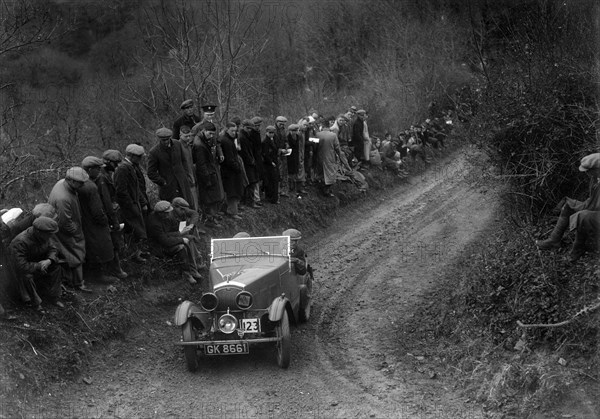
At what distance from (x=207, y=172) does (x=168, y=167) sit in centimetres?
106

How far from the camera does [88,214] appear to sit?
1093 cm

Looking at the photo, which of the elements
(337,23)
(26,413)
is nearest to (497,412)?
(26,413)

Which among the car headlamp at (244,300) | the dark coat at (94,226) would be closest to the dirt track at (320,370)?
the car headlamp at (244,300)

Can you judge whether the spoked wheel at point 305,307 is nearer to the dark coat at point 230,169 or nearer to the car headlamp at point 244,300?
the car headlamp at point 244,300

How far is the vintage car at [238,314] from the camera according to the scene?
31.4 ft

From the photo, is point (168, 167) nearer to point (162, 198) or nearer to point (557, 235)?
point (162, 198)

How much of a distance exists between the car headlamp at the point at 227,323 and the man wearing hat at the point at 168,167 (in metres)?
4.09

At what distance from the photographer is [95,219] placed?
10.9 meters

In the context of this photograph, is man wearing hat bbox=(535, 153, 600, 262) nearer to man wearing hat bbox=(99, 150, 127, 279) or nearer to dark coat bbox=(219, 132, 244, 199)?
man wearing hat bbox=(99, 150, 127, 279)

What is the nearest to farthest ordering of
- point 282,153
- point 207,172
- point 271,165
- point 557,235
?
1. point 557,235
2. point 207,172
3. point 271,165
4. point 282,153

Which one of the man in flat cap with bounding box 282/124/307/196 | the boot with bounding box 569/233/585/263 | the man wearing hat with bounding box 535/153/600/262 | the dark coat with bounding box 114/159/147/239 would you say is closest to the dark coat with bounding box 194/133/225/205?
the dark coat with bounding box 114/159/147/239

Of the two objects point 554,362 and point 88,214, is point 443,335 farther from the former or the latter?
point 88,214

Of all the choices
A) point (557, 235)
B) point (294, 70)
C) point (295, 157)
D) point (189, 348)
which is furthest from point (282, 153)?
point (294, 70)

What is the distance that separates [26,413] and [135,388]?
1508 millimetres
